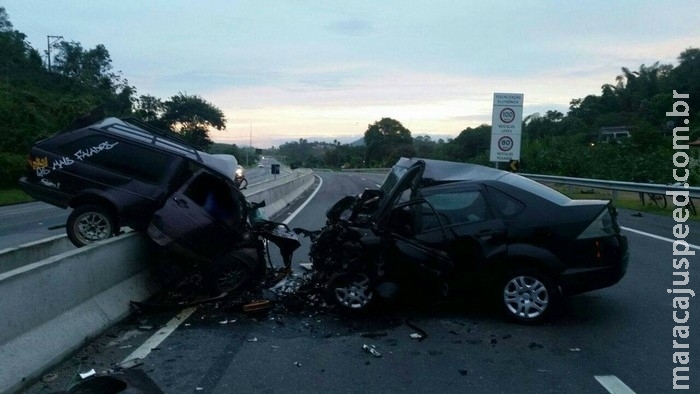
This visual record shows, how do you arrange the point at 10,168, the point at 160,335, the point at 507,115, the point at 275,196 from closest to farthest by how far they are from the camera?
the point at 160,335
the point at 275,196
the point at 507,115
the point at 10,168

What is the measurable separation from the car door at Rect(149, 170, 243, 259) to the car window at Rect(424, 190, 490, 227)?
2639mm

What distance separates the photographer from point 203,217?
8.10 m

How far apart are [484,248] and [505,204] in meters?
0.58

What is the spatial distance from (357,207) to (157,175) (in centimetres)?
336

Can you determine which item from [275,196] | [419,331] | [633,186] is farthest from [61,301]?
[633,186]

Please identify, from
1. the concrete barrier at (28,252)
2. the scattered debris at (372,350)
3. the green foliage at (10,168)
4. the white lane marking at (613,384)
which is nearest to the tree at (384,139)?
the green foliage at (10,168)

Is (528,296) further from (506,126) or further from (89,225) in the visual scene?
(506,126)

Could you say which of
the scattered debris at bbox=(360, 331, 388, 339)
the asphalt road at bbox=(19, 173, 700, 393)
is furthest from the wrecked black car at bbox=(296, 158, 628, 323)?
the scattered debris at bbox=(360, 331, 388, 339)

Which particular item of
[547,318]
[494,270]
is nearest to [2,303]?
[494,270]

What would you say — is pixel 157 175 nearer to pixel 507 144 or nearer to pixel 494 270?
pixel 494 270

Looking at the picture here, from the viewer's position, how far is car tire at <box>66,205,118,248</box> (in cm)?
970

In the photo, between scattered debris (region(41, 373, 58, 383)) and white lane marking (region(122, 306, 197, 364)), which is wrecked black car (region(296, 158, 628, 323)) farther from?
scattered debris (region(41, 373, 58, 383))

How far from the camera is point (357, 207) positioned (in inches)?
344

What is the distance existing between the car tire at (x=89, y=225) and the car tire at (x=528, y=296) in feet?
19.5
